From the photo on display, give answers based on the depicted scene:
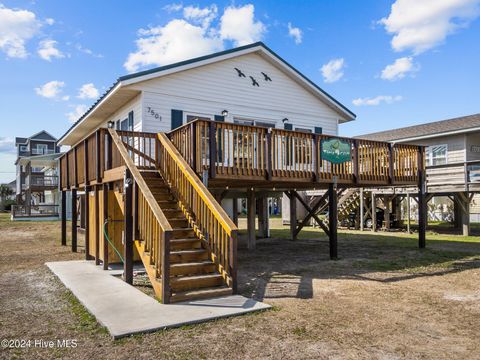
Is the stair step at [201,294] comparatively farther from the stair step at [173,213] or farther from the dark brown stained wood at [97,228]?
the dark brown stained wood at [97,228]

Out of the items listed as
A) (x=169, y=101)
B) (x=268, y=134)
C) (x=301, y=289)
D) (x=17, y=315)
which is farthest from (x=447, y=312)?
(x=169, y=101)

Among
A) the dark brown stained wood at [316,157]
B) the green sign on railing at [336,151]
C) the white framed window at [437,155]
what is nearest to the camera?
the dark brown stained wood at [316,157]

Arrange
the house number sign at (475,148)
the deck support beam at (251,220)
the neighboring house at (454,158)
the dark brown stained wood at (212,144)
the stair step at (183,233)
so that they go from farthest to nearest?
the house number sign at (475,148)
the neighboring house at (454,158)
the deck support beam at (251,220)
the dark brown stained wood at (212,144)
the stair step at (183,233)

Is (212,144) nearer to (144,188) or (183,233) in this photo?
(144,188)


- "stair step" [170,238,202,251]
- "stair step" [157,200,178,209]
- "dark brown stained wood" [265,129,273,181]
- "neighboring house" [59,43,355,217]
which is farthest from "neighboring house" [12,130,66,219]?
"stair step" [170,238,202,251]

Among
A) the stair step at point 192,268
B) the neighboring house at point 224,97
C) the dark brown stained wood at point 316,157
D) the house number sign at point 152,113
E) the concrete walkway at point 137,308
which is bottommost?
the concrete walkway at point 137,308

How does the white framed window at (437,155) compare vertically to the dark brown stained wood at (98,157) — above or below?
above

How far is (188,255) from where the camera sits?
24.3 ft

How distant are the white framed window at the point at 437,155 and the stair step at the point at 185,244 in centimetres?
1961

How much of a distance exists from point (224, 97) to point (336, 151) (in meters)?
4.94

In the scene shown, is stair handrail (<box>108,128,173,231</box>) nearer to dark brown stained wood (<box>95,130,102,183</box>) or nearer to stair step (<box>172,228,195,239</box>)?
dark brown stained wood (<box>95,130,102,183</box>)

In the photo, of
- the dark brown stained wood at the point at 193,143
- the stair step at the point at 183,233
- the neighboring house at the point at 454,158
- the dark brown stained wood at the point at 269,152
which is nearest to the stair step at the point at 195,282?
the stair step at the point at 183,233

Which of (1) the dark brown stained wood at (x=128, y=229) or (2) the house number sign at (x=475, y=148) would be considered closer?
(1) the dark brown stained wood at (x=128, y=229)

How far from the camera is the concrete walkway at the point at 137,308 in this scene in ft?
17.7
